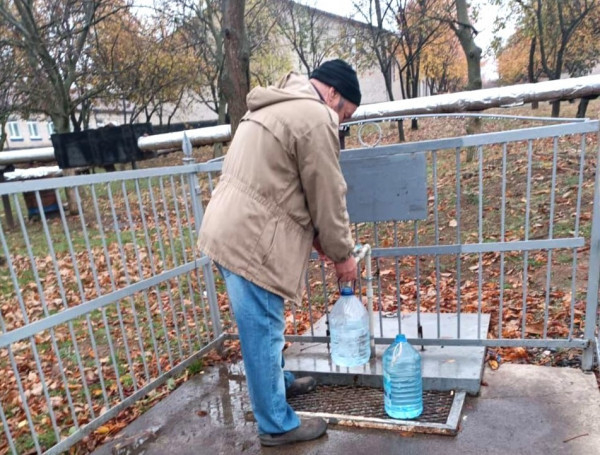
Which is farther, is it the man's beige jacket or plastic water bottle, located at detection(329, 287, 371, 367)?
plastic water bottle, located at detection(329, 287, 371, 367)

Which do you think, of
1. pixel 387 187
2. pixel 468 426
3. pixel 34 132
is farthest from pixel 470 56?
pixel 34 132

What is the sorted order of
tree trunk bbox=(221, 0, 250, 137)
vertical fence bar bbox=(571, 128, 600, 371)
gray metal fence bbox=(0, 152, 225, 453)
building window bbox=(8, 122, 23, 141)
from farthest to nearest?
building window bbox=(8, 122, 23, 141)
tree trunk bbox=(221, 0, 250, 137)
vertical fence bar bbox=(571, 128, 600, 371)
gray metal fence bbox=(0, 152, 225, 453)

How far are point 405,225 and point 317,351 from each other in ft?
11.3

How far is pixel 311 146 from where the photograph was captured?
2.05 meters

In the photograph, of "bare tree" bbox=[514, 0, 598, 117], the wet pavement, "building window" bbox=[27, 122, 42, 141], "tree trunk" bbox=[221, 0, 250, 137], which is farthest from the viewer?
"building window" bbox=[27, 122, 42, 141]

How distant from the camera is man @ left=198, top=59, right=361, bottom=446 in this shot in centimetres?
209

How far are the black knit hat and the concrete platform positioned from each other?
5.70 ft

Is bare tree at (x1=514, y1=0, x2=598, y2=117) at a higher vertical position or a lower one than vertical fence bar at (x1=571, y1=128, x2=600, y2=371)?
higher

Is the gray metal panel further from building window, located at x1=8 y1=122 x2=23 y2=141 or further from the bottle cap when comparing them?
building window, located at x1=8 y1=122 x2=23 y2=141

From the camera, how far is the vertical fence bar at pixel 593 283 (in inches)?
103

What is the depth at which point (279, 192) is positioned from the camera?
2168mm

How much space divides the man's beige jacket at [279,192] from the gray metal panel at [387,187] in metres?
0.74

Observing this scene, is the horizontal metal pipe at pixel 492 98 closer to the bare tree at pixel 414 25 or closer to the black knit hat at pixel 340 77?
the black knit hat at pixel 340 77

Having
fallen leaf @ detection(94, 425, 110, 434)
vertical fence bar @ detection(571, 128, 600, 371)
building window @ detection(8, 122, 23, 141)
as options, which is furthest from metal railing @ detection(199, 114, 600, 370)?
building window @ detection(8, 122, 23, 141)
